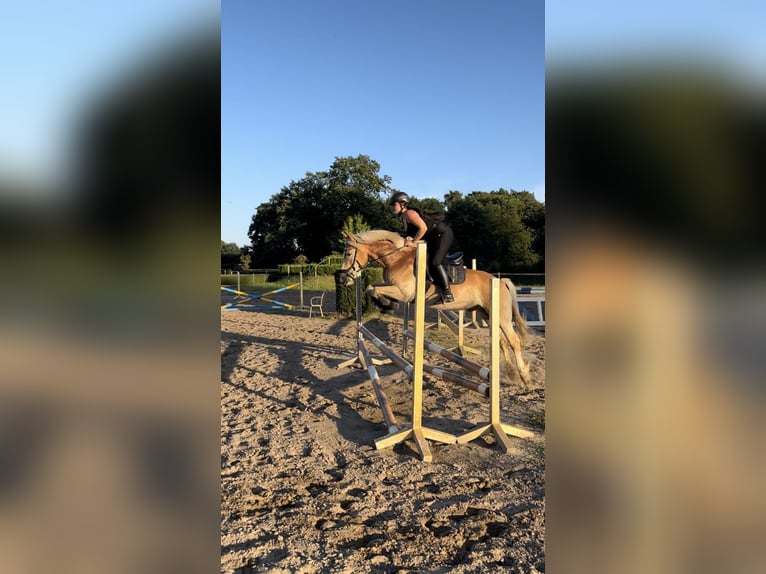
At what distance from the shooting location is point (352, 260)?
6.30 meters

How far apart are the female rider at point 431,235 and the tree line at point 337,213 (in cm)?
2691

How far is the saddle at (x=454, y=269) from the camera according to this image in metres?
6.02

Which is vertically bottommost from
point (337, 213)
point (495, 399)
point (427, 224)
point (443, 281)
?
point (495, 399)

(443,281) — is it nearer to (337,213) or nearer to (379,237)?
(379,237)

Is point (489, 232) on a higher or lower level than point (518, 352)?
higher

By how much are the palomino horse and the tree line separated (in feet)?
86.7

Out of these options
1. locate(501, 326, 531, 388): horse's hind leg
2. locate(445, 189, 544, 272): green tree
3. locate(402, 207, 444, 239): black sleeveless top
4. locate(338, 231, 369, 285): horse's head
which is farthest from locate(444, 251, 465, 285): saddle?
locate(445, 189, 544, 272): green tree

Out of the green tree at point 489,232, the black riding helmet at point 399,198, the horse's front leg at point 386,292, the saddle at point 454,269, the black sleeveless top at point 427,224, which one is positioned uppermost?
the green tree at point 489,232

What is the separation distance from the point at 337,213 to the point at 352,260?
1353 inches

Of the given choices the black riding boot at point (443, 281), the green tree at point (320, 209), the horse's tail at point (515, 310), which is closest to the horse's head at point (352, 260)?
the black riding boot at point (443, 281)

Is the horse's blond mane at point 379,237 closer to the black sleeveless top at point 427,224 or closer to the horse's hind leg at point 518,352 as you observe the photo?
the black sleeveless top at point 427,224

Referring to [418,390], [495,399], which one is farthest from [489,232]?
[418,390]
